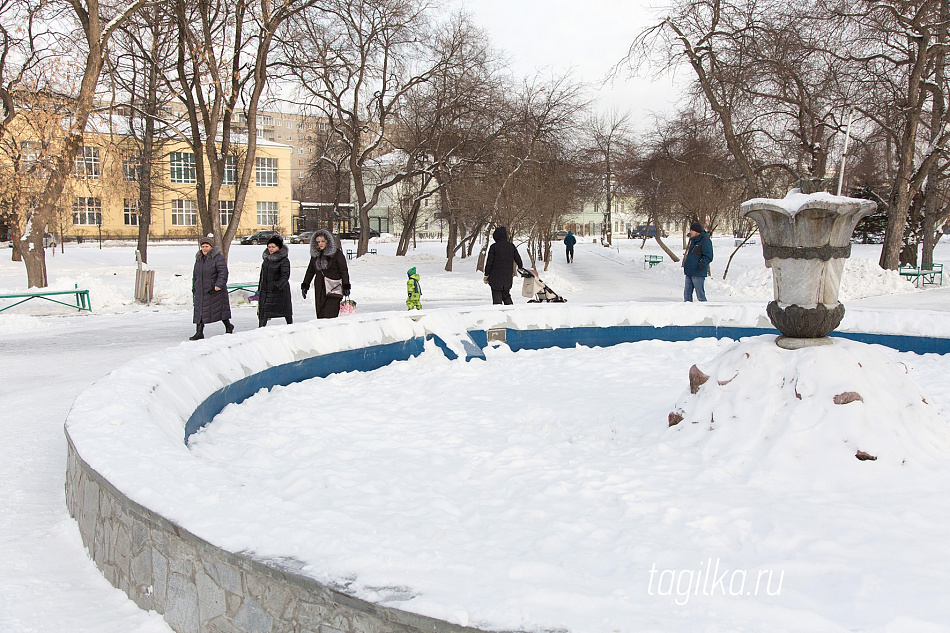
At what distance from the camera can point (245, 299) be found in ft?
55.2

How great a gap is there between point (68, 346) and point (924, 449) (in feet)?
35.0

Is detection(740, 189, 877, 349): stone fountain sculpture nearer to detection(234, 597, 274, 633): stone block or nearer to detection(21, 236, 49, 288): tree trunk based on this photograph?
detection(234, 597, 274, 633): stone block

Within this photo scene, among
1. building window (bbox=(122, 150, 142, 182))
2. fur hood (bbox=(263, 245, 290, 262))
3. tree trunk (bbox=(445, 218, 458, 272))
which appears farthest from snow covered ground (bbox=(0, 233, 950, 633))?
tree trunk (bbox=(445, 218, 458, 272))

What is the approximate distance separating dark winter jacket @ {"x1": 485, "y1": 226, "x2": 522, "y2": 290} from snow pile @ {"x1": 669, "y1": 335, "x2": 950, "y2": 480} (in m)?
6.19

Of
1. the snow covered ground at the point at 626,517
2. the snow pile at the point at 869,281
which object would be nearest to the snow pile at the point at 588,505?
the snow covered ground at the point at 626,517

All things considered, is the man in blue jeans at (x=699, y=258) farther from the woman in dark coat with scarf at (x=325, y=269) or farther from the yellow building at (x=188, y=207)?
the yellow building at (x=188, y=207)

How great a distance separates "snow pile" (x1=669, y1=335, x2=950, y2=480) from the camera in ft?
14.6

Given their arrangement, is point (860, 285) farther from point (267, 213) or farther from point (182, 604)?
point (267, 213)

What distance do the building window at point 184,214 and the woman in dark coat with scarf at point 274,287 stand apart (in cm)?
5318

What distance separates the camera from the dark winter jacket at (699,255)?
12.1 m

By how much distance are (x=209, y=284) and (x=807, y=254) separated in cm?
780

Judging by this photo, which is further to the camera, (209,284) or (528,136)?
(528,136)

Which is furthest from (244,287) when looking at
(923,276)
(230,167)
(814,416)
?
(230,167)

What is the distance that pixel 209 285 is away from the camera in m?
9.92
